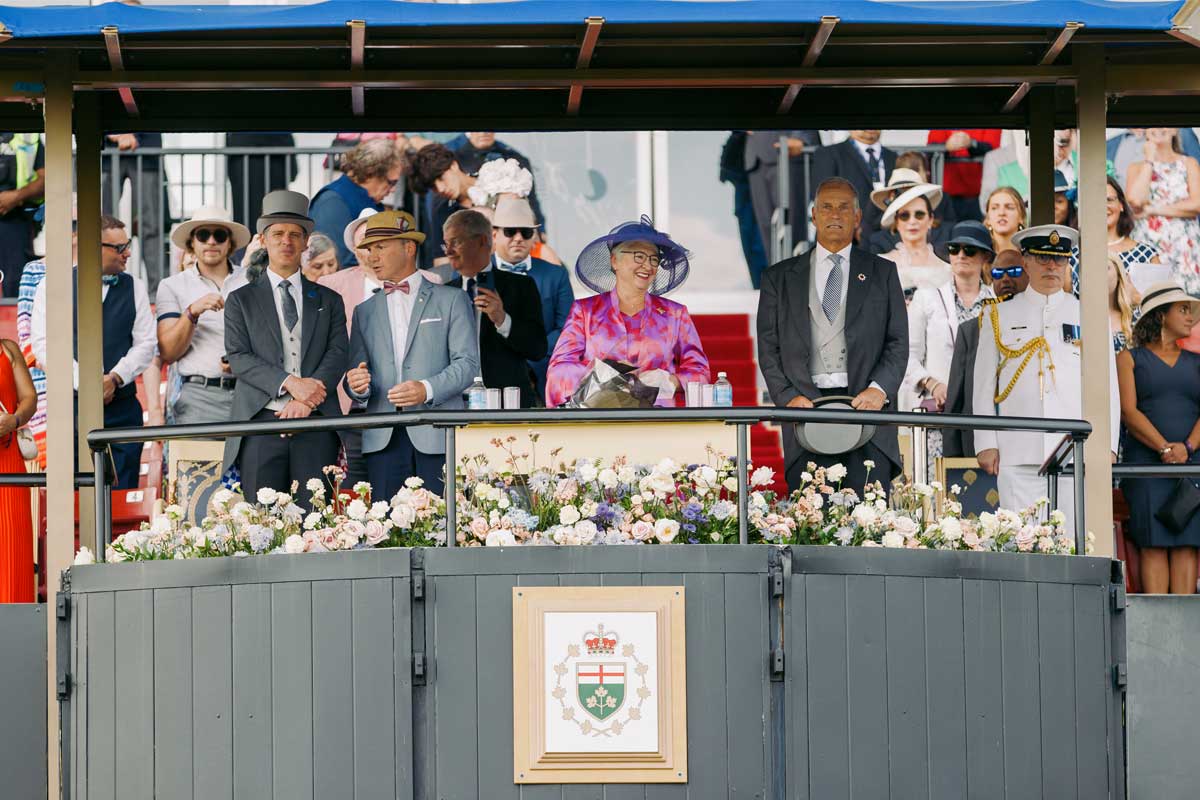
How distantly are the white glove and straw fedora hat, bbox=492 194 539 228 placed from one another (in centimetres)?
303

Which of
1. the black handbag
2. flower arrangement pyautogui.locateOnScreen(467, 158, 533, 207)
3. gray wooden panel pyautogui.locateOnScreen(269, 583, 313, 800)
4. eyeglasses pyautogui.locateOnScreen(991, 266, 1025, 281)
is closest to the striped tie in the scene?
eyeglasses pyautogui.locateOnScreen(991, 266, 1025, 281)

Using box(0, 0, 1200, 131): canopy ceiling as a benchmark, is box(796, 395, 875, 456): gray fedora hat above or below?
below

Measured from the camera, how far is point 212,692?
11.4 meters

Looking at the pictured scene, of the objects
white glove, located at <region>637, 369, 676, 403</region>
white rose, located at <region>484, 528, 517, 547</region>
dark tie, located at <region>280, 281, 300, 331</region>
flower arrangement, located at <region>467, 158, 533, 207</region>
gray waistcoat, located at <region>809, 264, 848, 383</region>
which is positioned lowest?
white rose, located at <region>484, 528, 517, 547</region>

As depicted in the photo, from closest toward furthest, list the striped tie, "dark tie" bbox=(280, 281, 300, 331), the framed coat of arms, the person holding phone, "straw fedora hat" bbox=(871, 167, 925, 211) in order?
the framed coat of arms
the striped tie
"dark tie" bbox=(280, 281, 300, 331)
the person holding phone
"straw fedora hat" bbox=(871, 167, 925, 211)

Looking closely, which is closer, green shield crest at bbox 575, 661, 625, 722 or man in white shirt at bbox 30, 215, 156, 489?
green shield crest at bbox 575, 661, 625, 722

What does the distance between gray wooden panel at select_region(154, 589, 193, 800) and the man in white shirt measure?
8.84ft

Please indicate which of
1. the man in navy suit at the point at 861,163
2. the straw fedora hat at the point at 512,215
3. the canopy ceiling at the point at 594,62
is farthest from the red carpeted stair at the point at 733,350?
the canopy ceiling at the point at 594,62

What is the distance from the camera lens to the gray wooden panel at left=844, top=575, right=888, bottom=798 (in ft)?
36.7

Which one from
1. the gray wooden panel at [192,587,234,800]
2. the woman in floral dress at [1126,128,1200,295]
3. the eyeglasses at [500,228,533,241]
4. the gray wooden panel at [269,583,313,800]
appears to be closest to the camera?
the gray wooden panel at [269,583,313,800]

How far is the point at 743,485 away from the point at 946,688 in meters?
1.44

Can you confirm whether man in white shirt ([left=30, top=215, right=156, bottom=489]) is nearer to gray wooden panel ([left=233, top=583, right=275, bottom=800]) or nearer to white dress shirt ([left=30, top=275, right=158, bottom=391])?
white dress shirt ([left=30, top=275, right=158, bottom=391])

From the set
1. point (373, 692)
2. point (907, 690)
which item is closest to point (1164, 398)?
point (907, 690)

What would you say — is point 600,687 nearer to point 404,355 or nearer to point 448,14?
point 404,355
